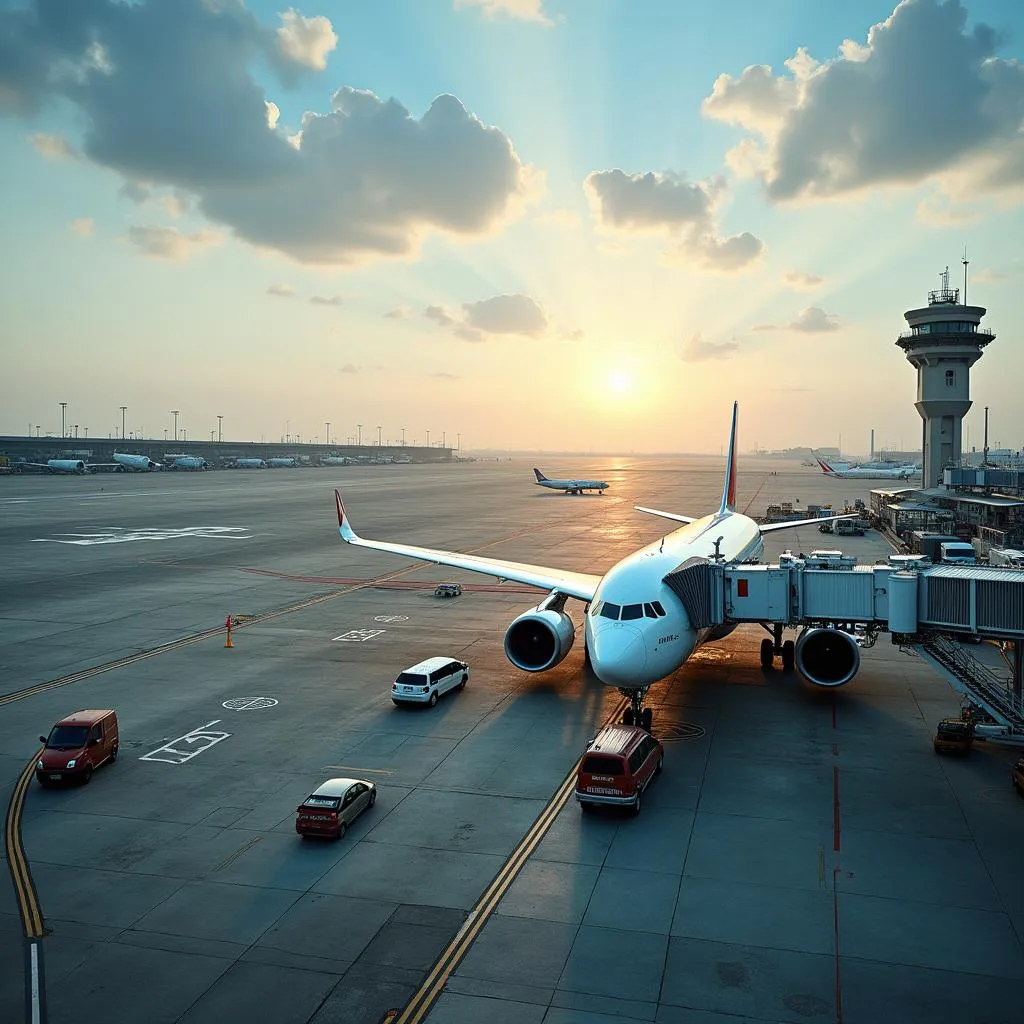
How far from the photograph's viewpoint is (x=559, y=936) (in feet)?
53.5

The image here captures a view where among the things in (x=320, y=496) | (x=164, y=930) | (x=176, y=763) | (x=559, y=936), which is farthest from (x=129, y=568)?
(x=320, y=496)

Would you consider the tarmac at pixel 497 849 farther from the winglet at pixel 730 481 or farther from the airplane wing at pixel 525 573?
the winglet at pixel 730 481

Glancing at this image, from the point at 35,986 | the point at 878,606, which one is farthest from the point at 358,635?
the point at 35,986

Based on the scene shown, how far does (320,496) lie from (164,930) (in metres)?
133

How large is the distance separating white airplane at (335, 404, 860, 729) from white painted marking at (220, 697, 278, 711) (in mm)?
9597

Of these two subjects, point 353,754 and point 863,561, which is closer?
point 353,754

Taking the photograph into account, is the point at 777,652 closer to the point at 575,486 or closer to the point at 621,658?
the point at 621,658

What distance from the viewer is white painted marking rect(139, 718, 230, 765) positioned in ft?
85.7

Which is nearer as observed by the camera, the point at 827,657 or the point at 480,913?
the point at 480,913

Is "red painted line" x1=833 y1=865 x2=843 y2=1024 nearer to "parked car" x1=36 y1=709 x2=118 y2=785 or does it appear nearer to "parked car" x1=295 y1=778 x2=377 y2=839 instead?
"parked car" x1=295 y1=778 x2=377 y2=839

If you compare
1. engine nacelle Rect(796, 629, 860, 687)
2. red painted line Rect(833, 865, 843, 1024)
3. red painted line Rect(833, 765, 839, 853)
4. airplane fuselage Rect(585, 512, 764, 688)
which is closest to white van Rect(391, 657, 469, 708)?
airplane fuselage Rect(585, 512, 764, 688)

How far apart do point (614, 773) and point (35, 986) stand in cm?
1321

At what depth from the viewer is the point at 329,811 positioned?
66.7 feet

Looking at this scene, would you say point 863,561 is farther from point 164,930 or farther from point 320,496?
point 320,496
